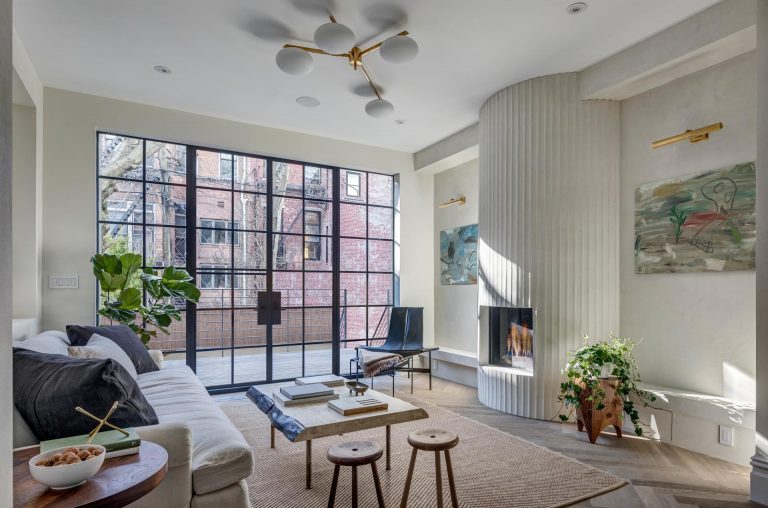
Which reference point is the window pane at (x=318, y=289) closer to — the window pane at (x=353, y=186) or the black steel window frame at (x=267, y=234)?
the black steel window frame at (x=267, y=234)

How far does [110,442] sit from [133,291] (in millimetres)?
2847

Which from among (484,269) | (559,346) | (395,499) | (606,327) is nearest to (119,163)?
(484,269)

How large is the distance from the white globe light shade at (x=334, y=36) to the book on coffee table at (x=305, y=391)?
7.22 ft

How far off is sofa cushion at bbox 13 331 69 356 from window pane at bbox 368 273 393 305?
346 cm

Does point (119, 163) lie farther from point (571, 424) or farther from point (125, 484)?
point (571, 424)

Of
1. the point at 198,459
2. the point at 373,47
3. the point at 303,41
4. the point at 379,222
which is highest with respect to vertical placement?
the point at 303,41

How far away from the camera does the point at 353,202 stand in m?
5.87

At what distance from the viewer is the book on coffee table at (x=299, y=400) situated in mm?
2713

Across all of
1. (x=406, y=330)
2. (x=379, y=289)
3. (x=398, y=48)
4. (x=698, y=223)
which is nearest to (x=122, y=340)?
(x=398, y=48)

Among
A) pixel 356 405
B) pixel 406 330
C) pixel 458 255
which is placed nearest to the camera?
pixel 356 405

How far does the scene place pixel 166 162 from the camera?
4766 mm

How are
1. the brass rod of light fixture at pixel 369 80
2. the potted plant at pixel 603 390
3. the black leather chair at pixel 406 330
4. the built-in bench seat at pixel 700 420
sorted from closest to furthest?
1. the built-in bench seat at pixel 700 420
2. the potted plant at pixel 603 390
3. the brass rod of light fixture at pixel 369 80
4. the black leather chair at pixel 406 330

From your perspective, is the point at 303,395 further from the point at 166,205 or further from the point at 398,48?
the point at 166,205

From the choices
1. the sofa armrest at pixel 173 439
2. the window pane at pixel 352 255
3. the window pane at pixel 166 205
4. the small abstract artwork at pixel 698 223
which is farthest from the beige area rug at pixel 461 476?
the window pane at pixel 352 255
